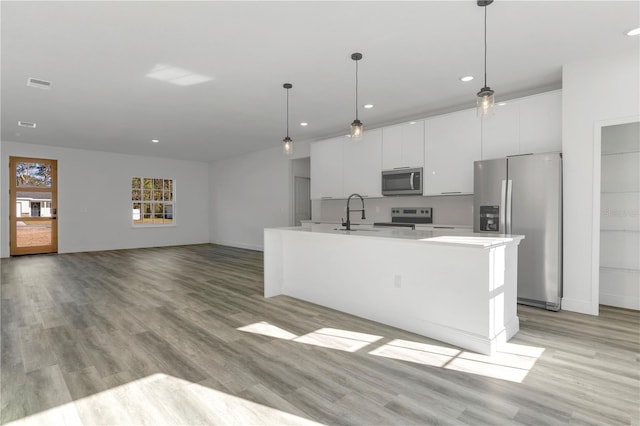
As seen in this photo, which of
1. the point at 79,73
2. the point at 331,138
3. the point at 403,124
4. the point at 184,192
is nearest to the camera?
the point at 79,73

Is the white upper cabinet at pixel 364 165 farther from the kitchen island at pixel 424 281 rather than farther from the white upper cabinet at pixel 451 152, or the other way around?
Answer: the kitchen island at pixel 424 281

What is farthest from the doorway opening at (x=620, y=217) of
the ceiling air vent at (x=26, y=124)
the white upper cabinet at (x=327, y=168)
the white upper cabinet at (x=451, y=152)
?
the ceiling air vent at (x=26, y=124)

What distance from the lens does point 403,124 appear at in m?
5.40

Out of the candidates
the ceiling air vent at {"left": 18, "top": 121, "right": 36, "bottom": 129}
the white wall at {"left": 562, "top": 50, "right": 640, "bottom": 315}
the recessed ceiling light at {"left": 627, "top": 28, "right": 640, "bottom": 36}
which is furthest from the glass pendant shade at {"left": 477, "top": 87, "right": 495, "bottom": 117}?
the ceiling air vent at {"left": 18, "top": 121, "right": 36, "bottom": 129}

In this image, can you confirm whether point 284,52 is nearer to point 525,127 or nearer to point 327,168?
point 525,127

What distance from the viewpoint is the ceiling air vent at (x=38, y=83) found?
12.8ft

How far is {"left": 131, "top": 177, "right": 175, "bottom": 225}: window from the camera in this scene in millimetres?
9469

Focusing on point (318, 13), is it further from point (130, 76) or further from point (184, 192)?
point (184, 192)

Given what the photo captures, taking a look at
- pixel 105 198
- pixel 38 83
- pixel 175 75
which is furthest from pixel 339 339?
pixel 105 198

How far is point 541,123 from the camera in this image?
4.02m

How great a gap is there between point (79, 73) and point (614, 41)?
17.7 feet

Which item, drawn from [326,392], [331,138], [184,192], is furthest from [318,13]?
[184,192]

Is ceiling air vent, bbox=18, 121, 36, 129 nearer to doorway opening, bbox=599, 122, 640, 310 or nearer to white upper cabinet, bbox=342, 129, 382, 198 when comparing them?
white upper cabinet, bbox=342, 129, 382, 198

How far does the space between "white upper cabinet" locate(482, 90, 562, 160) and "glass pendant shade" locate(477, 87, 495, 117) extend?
1.52 meters
